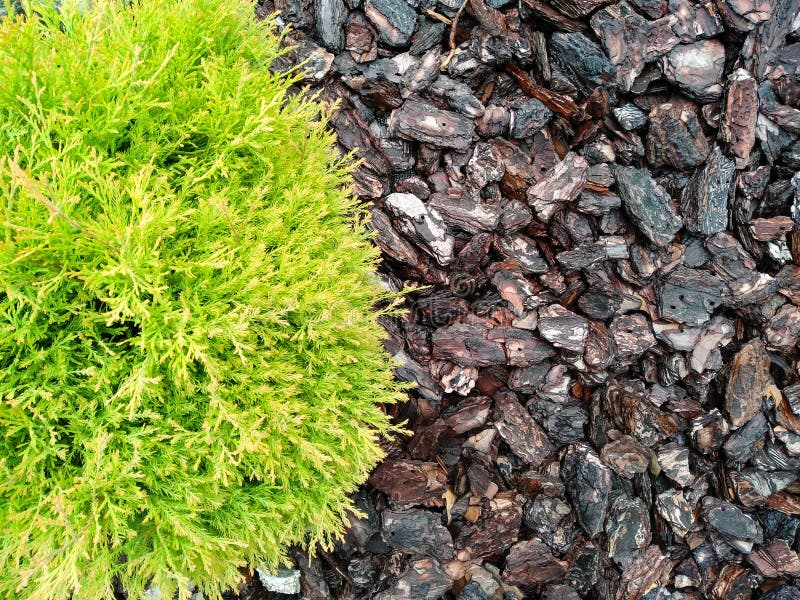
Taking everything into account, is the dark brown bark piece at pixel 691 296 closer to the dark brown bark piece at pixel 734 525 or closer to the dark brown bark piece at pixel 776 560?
the dark brown bark piece at pixel 734 525

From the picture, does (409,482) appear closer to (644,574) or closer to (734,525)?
(644,574)

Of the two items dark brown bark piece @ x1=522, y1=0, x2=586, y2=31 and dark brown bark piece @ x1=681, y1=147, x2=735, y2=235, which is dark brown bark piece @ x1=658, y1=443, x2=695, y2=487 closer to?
dark brown bark piece @ x1=681, y1=147, x2=735, y2=235

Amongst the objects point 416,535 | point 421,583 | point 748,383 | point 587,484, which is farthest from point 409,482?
point 748,383

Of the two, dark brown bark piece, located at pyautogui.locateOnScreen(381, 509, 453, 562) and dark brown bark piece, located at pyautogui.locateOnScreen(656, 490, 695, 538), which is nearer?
dark brown bark piece, located at pyautogui.locateOnScreen(381, 509, 453, 562)

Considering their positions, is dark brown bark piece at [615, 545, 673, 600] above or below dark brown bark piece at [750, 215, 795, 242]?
below

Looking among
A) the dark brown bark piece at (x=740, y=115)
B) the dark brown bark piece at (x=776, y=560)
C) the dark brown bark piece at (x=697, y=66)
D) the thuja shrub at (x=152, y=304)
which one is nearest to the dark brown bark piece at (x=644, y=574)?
the dark brown bark piece at (x=776, y=560)

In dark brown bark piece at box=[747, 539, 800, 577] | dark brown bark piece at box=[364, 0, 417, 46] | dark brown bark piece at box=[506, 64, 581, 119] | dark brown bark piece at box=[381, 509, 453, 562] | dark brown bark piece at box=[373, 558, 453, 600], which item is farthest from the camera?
dark brown bark piece at box=[506, 64, 581, 119]

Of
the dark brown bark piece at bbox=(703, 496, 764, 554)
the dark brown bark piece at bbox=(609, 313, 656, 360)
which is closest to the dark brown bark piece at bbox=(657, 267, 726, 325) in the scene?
the dark brown bark piece at bbox=(609, 313, 656, 360)

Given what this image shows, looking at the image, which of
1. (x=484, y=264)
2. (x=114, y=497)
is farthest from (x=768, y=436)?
(x=114, y=497)
